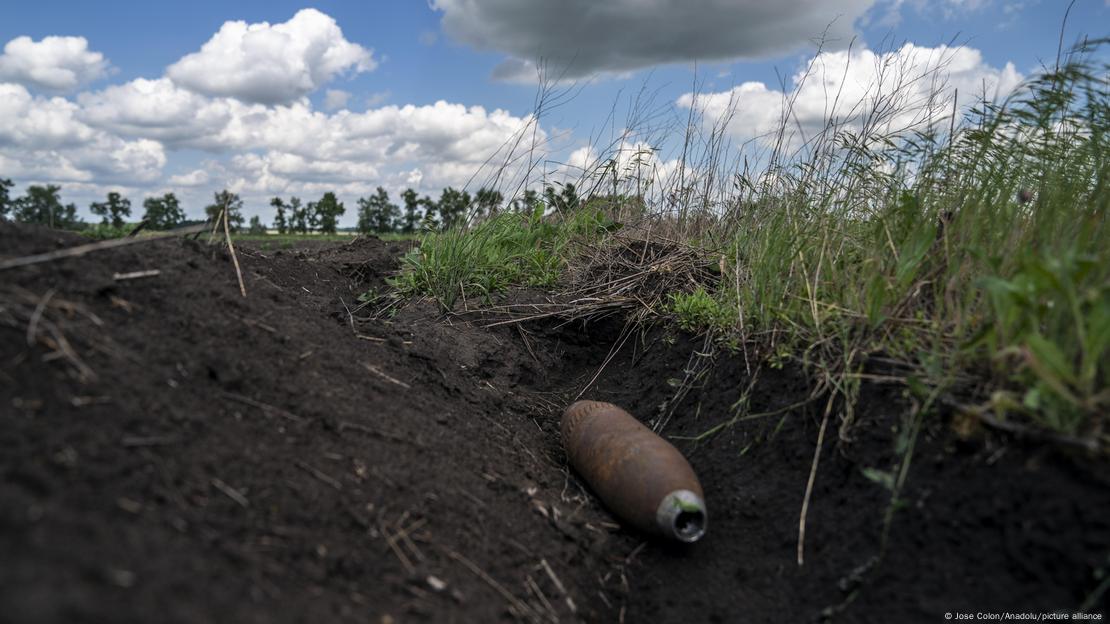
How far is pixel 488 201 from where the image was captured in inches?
215

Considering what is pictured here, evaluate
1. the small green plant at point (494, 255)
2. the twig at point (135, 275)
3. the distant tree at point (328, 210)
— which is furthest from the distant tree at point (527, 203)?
the distant tree at point (328, 210)

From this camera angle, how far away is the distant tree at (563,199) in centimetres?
574

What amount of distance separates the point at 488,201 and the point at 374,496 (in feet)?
11.8

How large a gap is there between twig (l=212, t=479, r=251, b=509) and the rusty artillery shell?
1542 mm

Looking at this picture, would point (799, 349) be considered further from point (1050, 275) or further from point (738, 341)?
point (1050, 275)

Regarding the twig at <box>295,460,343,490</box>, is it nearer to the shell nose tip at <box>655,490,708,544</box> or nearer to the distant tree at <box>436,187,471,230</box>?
the shell nose tip at <box>655,490,708,544</box>

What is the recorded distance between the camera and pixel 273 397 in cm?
239

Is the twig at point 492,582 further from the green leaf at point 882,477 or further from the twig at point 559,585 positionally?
the green leaf at point 882,477

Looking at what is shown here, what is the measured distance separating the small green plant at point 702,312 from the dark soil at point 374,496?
0.33 meters

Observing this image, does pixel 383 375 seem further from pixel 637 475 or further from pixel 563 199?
pixel 563 199

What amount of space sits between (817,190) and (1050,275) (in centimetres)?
196

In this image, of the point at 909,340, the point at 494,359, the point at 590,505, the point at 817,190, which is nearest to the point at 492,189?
the point at 494,359

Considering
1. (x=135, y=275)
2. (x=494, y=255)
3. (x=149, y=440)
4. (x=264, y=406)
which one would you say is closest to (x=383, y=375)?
(x=264, y=406)

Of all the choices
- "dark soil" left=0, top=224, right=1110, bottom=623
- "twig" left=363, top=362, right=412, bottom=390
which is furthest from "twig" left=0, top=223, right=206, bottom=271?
"twig" left=363, top=362, right=412, bottom=390
